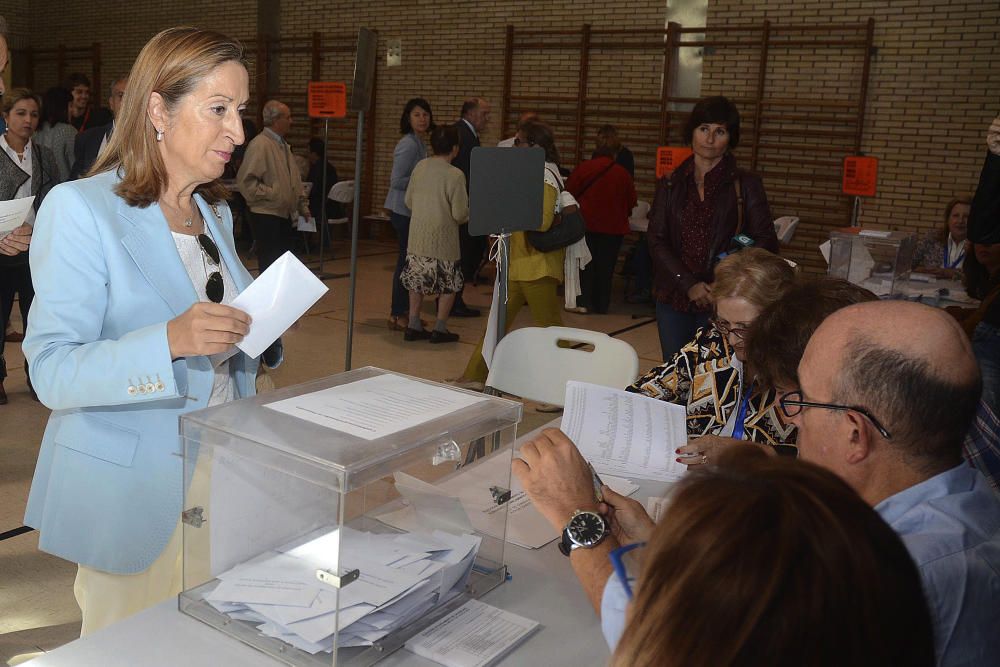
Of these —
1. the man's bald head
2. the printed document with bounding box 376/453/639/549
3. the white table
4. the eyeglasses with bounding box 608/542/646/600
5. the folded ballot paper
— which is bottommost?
the white table

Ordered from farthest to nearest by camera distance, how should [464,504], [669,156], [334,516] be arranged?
1. [669,156]
2. [464,504]
3. [334,516]

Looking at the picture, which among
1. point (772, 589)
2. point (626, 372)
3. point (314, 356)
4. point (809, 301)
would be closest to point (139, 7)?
point (314, 356)

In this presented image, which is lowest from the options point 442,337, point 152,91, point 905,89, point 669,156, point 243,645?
point 442,337

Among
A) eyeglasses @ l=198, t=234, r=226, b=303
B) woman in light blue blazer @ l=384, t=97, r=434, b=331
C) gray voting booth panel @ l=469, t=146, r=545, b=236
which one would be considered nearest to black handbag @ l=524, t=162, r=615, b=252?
woman in light blue blazer @ l=384, t=97, r=434, b=331

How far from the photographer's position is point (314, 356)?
6383 mm

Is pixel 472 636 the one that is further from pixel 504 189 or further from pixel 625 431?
pixel 504 189

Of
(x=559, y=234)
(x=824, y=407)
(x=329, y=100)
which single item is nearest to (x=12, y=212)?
(x=824, y=407)

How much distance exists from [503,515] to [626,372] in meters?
1.46

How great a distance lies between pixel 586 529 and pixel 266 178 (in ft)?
20.1

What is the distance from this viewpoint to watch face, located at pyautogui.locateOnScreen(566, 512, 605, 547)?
142 cm

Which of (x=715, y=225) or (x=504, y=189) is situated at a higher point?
(x=504, y=189)

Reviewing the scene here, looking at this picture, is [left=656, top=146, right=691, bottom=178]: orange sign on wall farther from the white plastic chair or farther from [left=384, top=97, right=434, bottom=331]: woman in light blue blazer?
[left=384, top=97, right=434, bottom=331]: woman in light blue blazer

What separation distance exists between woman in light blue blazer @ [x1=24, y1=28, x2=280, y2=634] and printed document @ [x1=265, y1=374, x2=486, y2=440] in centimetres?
27

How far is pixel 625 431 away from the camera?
2.33m
